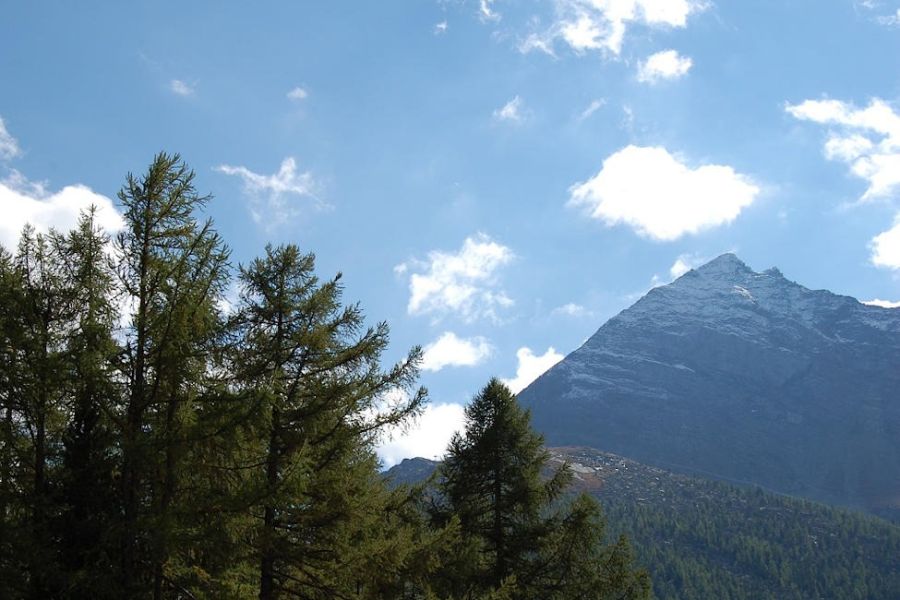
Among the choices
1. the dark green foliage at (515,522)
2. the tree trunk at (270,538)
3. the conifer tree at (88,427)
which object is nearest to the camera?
the conifer tree at (88,427)

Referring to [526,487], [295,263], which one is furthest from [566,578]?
[295,263]

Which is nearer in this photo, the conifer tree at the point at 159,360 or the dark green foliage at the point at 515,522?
the conifer tree at the point at 159,360

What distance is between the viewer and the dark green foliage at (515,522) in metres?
15.7

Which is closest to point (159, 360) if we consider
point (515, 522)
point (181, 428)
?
point (181, 428)

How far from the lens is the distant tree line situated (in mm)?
8234

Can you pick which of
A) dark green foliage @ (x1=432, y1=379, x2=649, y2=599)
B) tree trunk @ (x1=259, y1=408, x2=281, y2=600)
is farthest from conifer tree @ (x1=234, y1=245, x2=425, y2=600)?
dark green foliage @ (x1=432, y1=379, x2=649, y2=599)

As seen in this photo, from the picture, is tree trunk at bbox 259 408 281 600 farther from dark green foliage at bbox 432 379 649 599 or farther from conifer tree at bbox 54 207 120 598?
dark green foliage at bbox 432 379 649 599

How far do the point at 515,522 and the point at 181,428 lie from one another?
1017 centimetres

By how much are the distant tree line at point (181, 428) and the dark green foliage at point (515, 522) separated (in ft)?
14.4

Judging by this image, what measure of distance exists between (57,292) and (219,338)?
204 cm

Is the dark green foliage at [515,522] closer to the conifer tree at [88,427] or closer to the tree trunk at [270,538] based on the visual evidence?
the tree trunk at [270,538]

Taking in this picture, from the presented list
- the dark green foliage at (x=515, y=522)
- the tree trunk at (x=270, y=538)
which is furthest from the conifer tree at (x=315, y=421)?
the dark green foliage at (x=515, y=522)

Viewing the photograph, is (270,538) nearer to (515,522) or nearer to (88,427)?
(88,427)

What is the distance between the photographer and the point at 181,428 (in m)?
8.20
